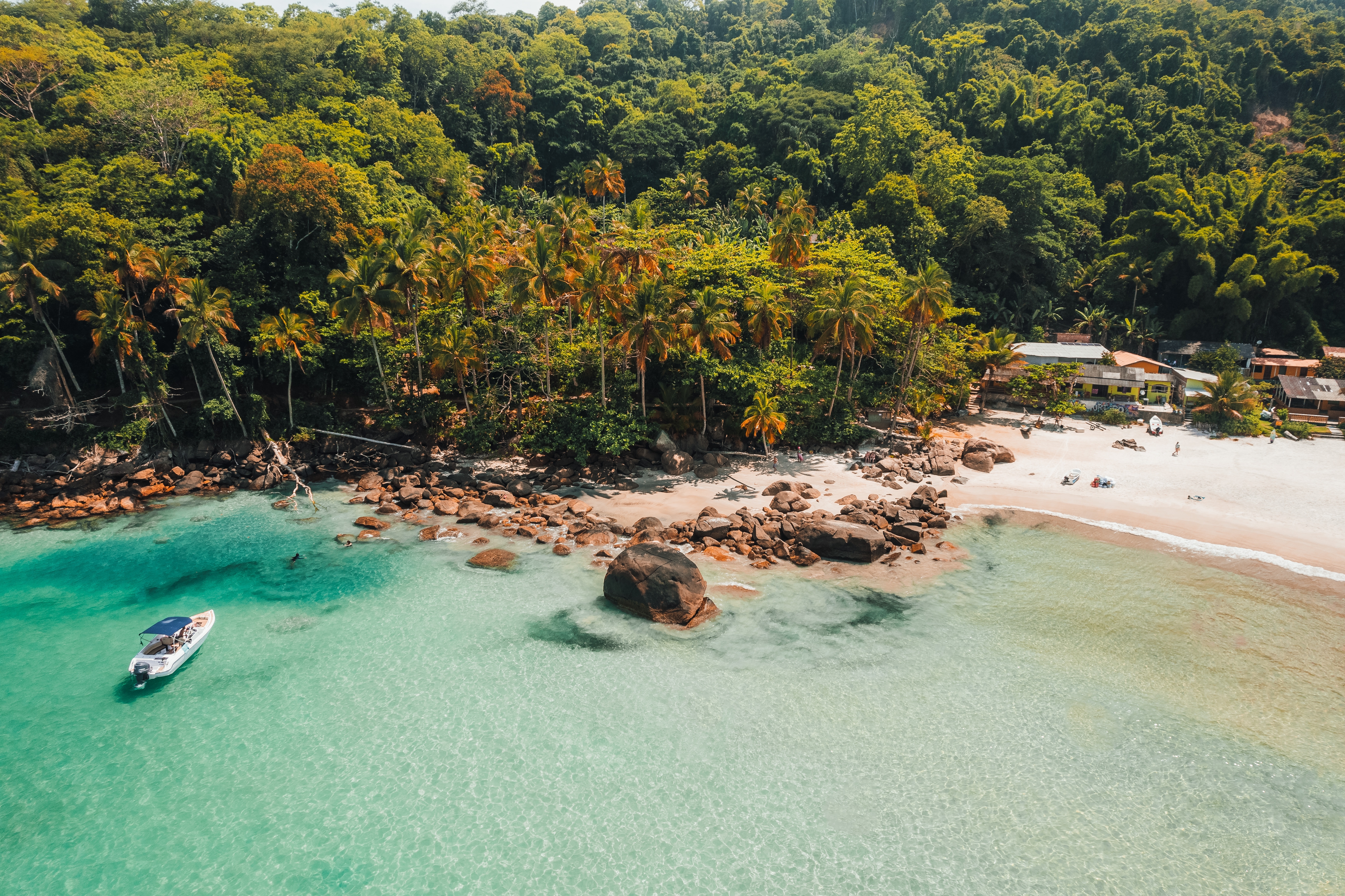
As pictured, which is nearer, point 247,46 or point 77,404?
point 77,404

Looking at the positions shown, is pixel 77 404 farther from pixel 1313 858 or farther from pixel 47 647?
pixel 1313 858

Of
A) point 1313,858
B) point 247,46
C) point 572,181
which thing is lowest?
point 1313,858

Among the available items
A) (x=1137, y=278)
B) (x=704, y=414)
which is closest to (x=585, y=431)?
(x=704, y=414)

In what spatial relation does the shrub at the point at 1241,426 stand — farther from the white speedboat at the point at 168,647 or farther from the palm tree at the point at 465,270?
the white speedboat at the point at 168,647

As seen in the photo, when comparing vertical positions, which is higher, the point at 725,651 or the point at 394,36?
the point at 394,36

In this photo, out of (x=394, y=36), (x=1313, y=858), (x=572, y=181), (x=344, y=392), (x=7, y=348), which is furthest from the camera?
(x=394, y=36)

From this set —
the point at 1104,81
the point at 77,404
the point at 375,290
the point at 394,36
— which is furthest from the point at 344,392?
the point at 1104,81

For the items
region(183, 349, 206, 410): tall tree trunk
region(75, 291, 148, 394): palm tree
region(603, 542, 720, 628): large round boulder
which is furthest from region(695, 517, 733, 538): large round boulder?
region(75, 291, 148, 394): palm tree
